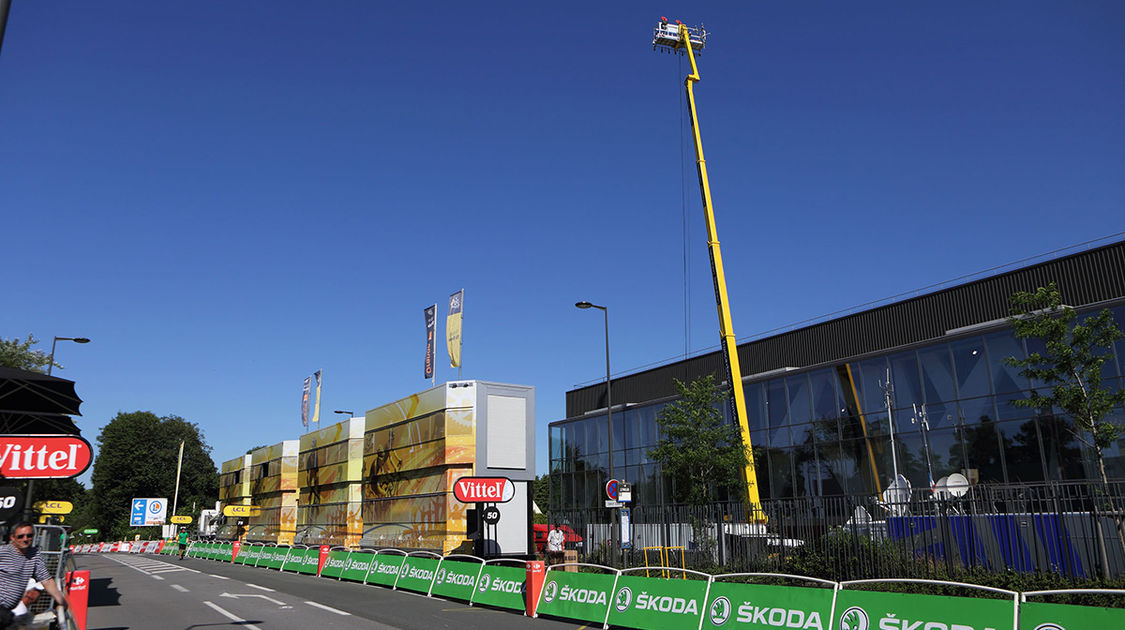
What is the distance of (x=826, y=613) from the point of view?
394 inches

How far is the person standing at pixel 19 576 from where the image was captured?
7852 millimetres

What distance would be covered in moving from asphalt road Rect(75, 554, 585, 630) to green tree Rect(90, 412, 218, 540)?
225 ft

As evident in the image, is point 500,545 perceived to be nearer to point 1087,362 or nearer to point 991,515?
point 991,515

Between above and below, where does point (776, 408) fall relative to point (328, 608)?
above

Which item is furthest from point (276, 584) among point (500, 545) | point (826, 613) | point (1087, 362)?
point (1087, 362)

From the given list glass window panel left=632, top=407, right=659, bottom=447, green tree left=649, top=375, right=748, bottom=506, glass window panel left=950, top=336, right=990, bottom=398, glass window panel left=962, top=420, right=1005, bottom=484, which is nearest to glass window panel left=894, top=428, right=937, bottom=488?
glass window panel left=962, top=420, right=1005, bottom=484

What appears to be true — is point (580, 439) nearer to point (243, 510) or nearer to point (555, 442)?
point (555, 442)

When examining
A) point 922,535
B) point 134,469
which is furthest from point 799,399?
point 134,469

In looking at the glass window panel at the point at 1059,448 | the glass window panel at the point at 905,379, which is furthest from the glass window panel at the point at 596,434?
the glass window panel at the point at 1059,448

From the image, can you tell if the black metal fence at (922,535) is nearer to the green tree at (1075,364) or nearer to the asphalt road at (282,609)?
the green tree at (1075,364)

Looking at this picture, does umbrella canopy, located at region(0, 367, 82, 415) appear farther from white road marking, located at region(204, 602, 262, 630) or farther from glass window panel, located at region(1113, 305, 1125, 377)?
glass window panel, located at region(1113, 305, 1125, 377)

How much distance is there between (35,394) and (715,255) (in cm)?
2664

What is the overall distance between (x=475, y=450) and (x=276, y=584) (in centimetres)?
867

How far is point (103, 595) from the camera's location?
20.4m
